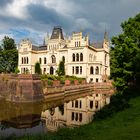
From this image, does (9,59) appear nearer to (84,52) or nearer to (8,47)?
(8,47)

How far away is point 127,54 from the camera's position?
87.6 ft

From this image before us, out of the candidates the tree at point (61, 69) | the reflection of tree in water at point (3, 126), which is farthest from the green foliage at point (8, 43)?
the reflection of tree in water at point (3, 126)

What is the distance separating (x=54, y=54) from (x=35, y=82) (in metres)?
38.5

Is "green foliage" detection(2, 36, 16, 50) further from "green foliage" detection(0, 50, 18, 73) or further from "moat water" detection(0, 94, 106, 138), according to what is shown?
"moat water" detection(0, 94, 106, 138)

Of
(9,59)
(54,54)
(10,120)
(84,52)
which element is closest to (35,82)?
(10,120)

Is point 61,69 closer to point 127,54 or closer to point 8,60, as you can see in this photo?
point 8,60

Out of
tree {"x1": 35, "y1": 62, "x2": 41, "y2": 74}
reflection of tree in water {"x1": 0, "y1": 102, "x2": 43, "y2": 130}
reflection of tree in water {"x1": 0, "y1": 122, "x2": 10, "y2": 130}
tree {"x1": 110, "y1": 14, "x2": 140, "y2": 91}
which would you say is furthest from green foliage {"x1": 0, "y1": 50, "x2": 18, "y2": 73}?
reflection of tree in water {"x1": 0, "y1": 122, "x2": 10, "y2": 130}

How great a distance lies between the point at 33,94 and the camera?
31297 mm

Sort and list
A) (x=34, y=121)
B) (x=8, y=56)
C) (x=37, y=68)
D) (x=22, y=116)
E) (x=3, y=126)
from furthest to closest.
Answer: (x=8, y=56) < (x=37, y=68) < (x=22, y=116) < (x=34, y=121) < (x=3, y=126)

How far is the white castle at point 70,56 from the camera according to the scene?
209ft

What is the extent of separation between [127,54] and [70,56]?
39128 mm

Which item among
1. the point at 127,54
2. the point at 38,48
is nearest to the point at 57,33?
the point at 38,48

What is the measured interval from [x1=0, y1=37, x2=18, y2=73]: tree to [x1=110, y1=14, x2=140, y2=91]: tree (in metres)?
53.0

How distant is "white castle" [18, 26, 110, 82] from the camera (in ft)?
209
